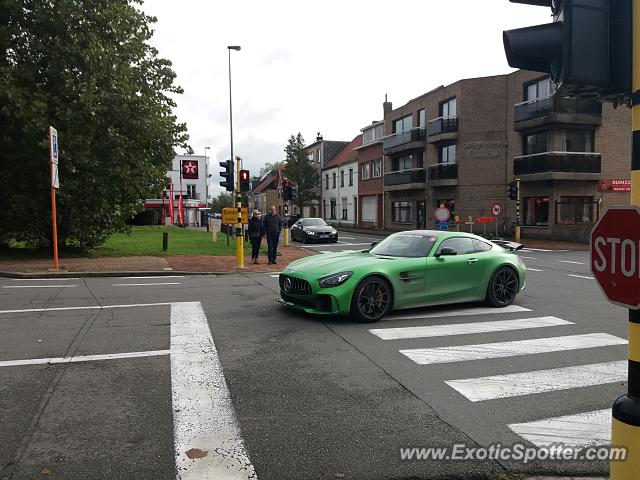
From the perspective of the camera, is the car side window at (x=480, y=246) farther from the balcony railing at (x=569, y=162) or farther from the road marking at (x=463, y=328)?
the balcony railing at (x=569, y=162)

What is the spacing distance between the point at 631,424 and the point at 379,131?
157ft

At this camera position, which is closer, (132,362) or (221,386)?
(221,386)

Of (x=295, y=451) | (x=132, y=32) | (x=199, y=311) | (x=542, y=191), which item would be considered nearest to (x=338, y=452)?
(x=295, y=451)

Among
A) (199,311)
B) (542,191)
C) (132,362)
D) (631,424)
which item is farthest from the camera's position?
(542,191)

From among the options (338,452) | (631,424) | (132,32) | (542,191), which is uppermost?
(132,32)

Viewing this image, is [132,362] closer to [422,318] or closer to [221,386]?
[221,386]

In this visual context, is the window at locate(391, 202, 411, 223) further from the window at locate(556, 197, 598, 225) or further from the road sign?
the road sign

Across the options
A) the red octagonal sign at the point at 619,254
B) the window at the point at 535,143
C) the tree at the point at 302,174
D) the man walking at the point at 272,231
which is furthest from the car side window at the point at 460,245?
the tree at the point at 302,174

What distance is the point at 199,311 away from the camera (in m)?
8.19

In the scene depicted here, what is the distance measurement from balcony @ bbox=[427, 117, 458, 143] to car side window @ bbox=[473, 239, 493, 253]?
1132 inches

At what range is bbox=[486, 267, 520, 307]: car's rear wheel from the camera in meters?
8.52

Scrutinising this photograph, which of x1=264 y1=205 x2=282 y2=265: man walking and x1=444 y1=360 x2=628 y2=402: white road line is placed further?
x1=264 y1=205 x2=282 y2=265: man walking

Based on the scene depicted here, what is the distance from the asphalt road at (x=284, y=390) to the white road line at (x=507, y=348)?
37 millimetres

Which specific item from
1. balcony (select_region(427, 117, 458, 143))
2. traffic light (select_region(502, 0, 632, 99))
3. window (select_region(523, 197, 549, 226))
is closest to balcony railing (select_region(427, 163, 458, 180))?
balcony (select_region(427, 117, 458, 143))
